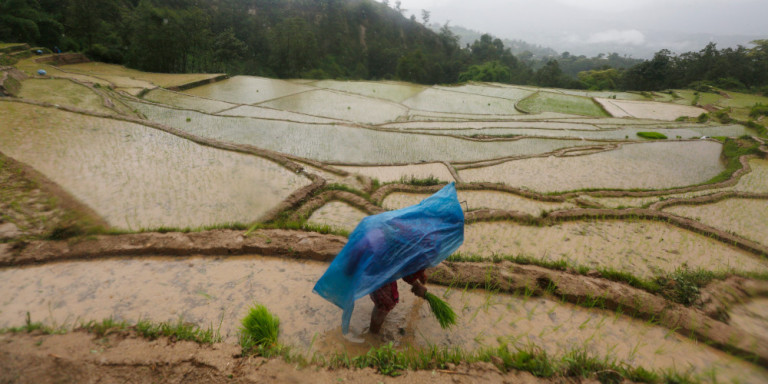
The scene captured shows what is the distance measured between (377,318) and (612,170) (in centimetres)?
889

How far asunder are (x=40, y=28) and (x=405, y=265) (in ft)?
99.6

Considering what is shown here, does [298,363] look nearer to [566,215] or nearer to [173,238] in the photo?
[173,238]

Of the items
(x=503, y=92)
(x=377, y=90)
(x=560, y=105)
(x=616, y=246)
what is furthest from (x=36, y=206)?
(x=503, y=92)

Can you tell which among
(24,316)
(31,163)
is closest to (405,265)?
(24,316)

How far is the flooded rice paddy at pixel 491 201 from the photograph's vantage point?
5475mm

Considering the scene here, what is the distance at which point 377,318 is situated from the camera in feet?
7.79

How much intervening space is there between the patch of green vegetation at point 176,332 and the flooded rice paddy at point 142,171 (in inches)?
70.8

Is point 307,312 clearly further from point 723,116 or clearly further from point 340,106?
point 723,116

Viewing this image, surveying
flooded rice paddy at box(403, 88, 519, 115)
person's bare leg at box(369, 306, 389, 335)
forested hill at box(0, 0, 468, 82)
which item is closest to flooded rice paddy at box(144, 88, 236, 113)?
flooded rice paddy at box(403, 88, 519, 115)

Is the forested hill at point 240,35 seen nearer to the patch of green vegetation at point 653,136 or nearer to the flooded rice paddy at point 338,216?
the flooded rice paddy at point 338,216

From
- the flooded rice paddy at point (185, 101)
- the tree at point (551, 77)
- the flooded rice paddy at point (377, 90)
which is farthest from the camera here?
the tree at point (551, 77)

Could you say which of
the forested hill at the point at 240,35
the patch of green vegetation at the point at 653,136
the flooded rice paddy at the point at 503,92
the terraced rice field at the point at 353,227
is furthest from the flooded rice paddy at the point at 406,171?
the forested hill at the point at 240,35

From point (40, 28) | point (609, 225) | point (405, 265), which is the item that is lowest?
point (609, 225)

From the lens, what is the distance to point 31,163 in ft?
15.2
